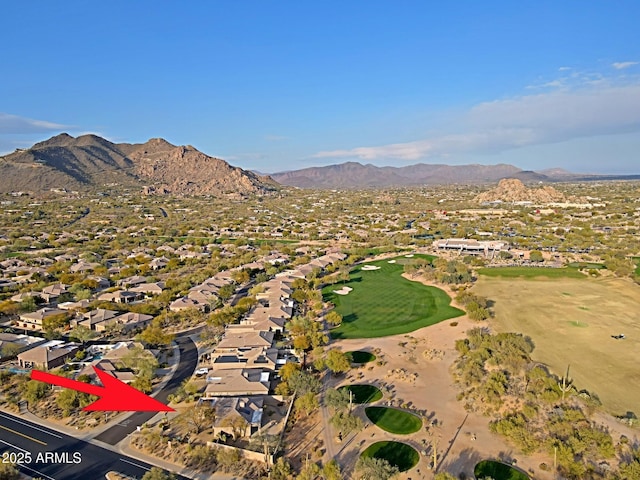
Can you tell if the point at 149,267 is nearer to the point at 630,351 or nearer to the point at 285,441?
the point at 285,441

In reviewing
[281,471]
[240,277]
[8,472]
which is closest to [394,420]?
[281,471]

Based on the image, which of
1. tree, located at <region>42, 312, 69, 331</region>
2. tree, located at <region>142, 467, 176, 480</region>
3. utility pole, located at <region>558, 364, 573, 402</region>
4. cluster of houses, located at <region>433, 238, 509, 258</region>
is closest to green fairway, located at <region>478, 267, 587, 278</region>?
cluster of houses, located at <region>433, 238, 509, 258</region>

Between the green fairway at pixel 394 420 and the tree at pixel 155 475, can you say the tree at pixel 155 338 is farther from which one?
the green fairway at pixel 394 420

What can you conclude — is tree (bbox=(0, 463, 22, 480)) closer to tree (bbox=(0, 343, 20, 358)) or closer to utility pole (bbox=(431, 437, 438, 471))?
tree (bbox=(0, 343, 20, 358))

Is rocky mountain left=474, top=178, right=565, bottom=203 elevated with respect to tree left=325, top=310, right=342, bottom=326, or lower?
elevated

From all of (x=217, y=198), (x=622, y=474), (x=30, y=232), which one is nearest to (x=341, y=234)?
(x=30, y=232)

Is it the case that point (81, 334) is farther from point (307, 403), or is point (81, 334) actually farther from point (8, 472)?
point (307, 403)
